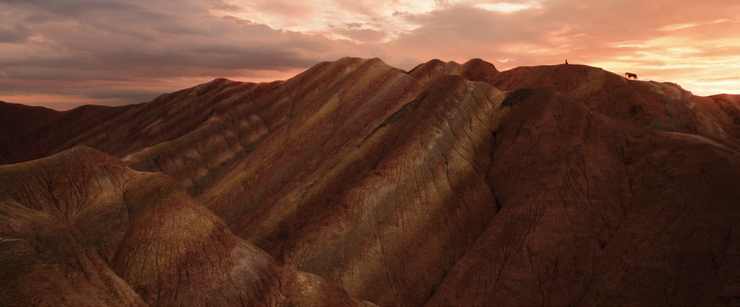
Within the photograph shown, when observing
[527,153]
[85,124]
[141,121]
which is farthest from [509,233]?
[85,124]

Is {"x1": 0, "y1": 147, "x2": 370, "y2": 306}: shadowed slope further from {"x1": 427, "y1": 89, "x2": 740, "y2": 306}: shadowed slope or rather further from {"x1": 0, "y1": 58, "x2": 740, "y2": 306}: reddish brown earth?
{"x1": 427, "y1": 89, "x2": 740, "y2": 306}: shadowed slope

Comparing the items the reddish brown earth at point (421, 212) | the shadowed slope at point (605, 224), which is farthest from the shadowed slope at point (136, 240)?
the shadowed slope at point (605, 224)

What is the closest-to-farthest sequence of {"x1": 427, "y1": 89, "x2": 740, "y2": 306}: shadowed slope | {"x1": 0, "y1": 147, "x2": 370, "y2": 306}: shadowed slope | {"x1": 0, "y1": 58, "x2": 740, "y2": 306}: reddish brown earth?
{"x1": 0, "y1": 147, "x2": 370, "y2": 306}: shadowed slope
{"x1": 0, "y1": 58, "x2": 740, "y2": 306}: reddish brown earth
{"x1": 427, "y1": 89, "x2": 740, "y2": 306}: shadowed slope

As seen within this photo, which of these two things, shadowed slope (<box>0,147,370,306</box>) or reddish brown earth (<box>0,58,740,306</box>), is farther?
reddish brown earth (<box>0,58,740,306</box>)

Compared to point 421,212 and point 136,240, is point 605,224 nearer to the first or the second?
point 421,212

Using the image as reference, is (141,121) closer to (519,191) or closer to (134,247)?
(134,247)

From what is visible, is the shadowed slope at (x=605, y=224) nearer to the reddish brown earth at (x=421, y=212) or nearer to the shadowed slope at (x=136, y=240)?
the reddish brown earth at (x=421, y=212)

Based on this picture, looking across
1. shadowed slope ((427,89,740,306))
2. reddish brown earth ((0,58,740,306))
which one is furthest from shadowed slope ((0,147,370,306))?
shadowed slope ((427,89,740,306))
